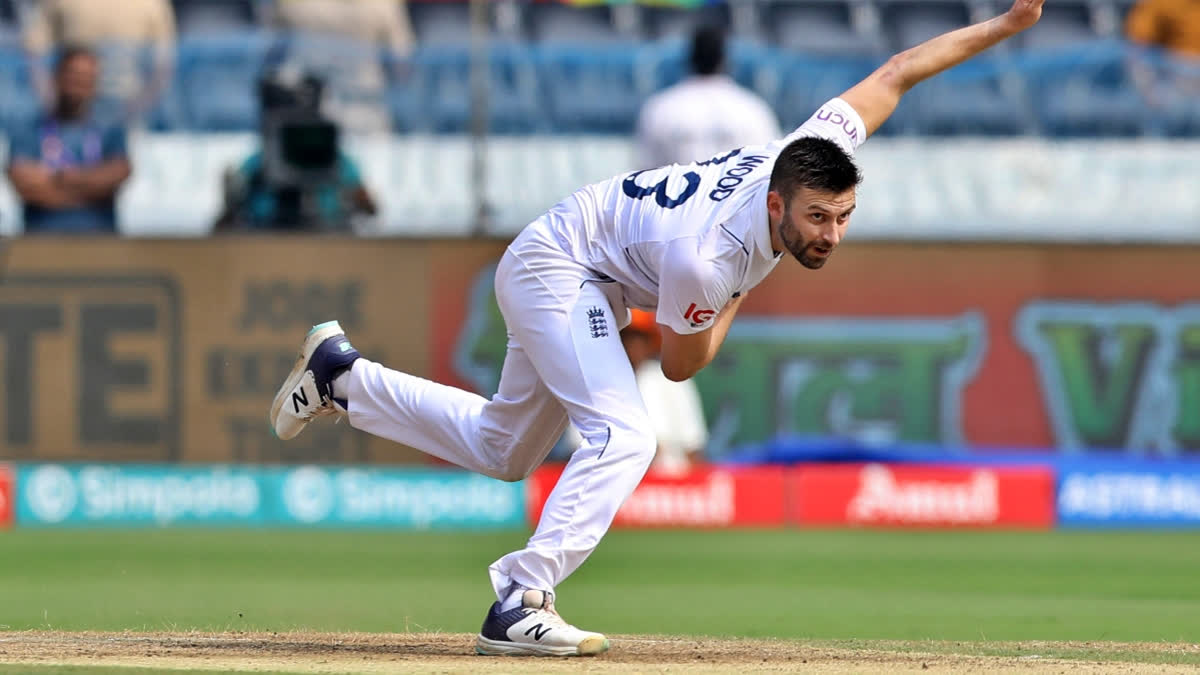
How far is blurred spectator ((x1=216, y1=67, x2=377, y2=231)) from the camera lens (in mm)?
12086

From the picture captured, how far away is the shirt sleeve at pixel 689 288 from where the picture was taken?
539 cm

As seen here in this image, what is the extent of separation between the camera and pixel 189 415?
12.1 metres

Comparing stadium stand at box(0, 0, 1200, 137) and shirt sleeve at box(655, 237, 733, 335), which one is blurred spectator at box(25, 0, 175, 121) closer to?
stadium stand at box(0, 0, 1200, 137)

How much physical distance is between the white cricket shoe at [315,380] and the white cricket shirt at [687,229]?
0.79 m

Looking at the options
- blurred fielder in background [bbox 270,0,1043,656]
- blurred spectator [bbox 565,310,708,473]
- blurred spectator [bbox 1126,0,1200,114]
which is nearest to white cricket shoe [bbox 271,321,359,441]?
blurred fielder in background [bbox 270,0,1043,656]

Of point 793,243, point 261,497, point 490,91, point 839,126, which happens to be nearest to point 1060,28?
point 490,91

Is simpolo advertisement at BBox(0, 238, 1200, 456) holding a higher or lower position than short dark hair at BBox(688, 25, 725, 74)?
lower

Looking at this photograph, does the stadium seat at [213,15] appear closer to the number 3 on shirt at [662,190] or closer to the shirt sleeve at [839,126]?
the number 3 on shirt at [662,190]

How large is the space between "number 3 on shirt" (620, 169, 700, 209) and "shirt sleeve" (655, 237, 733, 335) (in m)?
0.16

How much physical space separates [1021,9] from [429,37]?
715 centimetres

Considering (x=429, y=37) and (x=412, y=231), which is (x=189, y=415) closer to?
(x=412, y=231)

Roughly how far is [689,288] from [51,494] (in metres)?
7.49

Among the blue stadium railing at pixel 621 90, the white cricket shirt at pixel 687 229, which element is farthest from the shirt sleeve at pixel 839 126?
the blue stadium railing at pixel 621 90

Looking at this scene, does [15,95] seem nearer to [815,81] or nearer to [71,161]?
[71,161]
